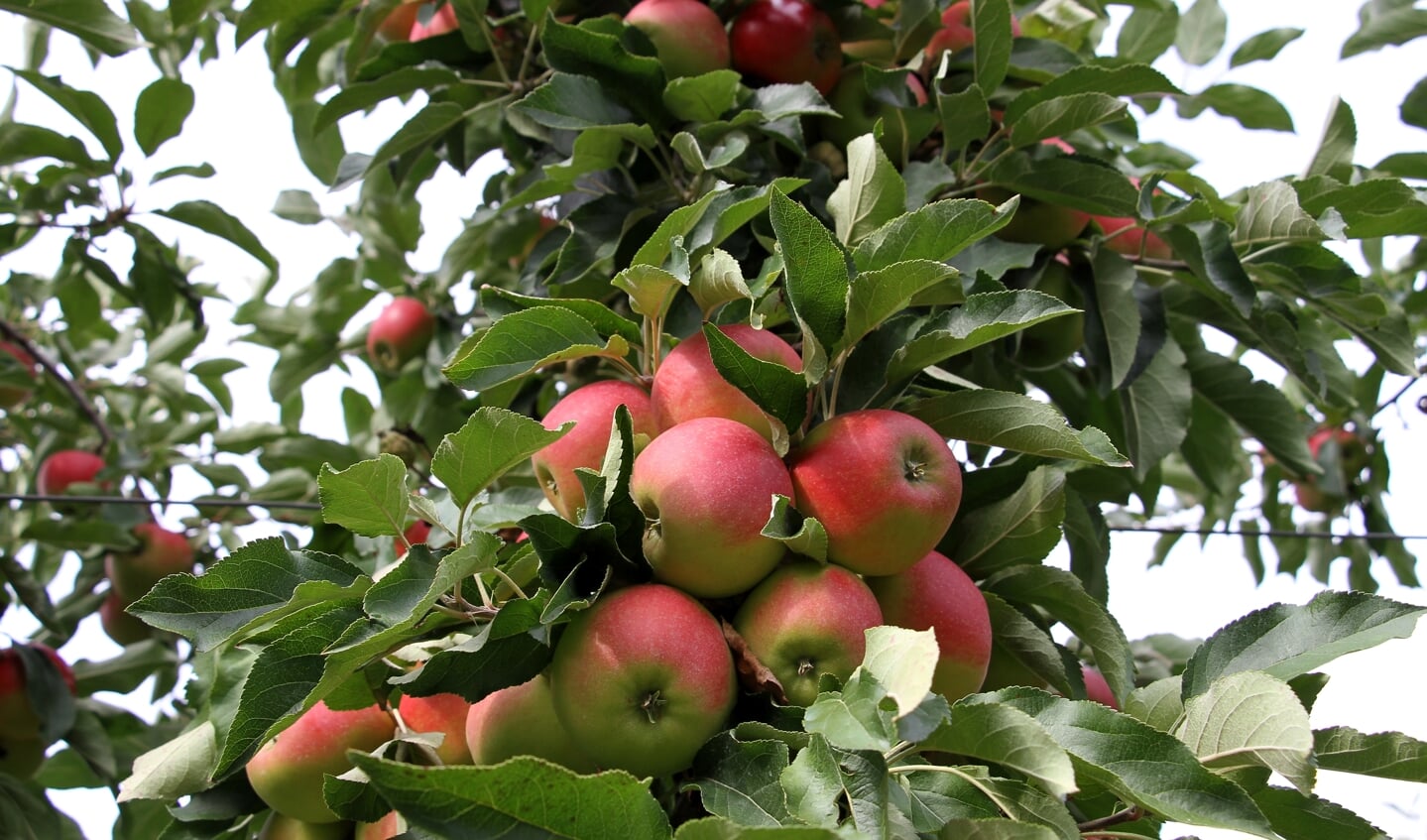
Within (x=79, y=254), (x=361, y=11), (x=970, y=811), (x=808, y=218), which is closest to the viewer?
(x=970, y=811)

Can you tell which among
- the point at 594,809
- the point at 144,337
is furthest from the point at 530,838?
the point at 144,337

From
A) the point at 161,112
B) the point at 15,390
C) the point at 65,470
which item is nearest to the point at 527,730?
the point at 161,112

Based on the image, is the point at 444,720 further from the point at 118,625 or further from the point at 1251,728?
the point at 118,625

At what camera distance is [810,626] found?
75 cm

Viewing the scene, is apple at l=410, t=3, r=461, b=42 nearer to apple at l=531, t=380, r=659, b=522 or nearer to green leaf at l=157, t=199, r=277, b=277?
green leaf at l=157, t=199, r=277, b=277

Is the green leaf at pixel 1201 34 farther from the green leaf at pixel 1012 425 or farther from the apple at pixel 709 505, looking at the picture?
the apple at pixel 709 505

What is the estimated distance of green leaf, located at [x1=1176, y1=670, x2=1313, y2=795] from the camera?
65 centimetres

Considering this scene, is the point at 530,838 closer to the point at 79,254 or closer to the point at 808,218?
the point at 808,218

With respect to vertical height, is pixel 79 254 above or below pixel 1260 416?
above

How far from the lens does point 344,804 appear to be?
801 mm

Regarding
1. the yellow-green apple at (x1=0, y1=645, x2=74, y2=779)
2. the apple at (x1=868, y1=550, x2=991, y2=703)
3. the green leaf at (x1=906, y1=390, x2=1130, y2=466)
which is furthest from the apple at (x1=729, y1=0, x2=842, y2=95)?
the yellow-green apple at (x1=0, y1=645, x2=74, y2=779)

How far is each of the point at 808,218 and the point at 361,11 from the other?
43.3 inches

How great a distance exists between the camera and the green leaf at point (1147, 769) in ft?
2.10

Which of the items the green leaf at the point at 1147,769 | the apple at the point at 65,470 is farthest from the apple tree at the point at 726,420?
the apple at the point at 65,470
